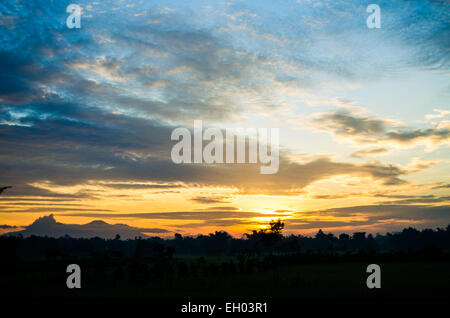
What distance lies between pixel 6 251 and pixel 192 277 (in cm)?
3077

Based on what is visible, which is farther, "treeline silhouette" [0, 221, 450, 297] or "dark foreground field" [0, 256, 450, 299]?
"treeline silhouette" [0, 221, 450, 297]

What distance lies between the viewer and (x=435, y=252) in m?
66.1

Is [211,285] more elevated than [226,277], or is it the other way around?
[211,285]

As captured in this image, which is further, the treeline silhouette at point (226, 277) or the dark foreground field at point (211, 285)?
the treeline silhouette at point (226, 277)

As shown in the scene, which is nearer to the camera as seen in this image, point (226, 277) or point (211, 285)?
point (211, 285)
